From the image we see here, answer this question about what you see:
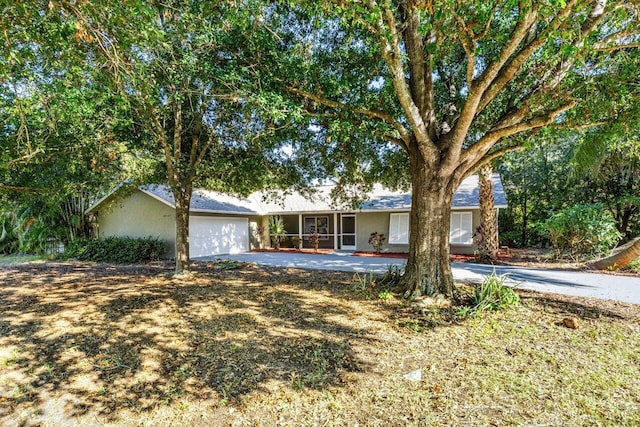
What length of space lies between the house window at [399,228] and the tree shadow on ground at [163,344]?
9.34 metres

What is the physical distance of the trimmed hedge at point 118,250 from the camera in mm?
14125

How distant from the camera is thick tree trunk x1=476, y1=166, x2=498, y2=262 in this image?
499 inches

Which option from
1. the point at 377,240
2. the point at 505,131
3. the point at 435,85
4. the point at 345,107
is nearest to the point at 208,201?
the point at 377,240

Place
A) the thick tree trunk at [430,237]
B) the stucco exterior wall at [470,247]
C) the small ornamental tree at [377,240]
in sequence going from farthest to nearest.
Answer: the small ornamental tree at [377,240] < the stucco exterior wall at [470,247] < the thick tree trunk at [430,237]

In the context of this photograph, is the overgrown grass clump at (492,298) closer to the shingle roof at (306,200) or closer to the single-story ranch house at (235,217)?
the shingle roof at (306,200)

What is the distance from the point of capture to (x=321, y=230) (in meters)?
21.5

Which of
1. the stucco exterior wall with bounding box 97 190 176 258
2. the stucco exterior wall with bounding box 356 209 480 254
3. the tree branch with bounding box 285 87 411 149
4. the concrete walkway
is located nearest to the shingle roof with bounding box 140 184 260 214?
the stucco exterior wall with bounding box 97 190 176 258

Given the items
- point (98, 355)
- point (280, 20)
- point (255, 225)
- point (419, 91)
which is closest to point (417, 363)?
point (98, 355)

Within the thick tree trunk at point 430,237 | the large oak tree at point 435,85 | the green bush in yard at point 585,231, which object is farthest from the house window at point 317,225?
the thick tree trunk at point 430,237

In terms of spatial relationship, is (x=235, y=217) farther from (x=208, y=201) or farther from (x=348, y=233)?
(x=348, y=233)

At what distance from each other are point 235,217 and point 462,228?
1232 cm

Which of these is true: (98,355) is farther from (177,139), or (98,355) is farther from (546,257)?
(546,257)

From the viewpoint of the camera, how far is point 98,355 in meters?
4.33

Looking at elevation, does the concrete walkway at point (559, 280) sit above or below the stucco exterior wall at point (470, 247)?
below
